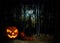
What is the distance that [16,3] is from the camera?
11289 millimetres

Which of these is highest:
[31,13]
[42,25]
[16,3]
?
[16,3]

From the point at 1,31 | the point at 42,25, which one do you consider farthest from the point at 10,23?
the point at 42,25

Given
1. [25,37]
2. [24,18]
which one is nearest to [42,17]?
[24,18]

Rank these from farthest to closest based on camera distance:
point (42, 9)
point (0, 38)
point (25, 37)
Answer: point (42, 9)
point (25, 37)
point (0, 38)

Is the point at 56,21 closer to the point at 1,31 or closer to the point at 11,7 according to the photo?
the point at 11,7

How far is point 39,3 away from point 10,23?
428 centimetres

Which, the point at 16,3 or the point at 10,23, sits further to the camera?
the point at 16,3

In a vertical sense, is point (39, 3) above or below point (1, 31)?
above

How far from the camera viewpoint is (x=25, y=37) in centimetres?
858

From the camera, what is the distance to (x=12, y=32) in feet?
25.8

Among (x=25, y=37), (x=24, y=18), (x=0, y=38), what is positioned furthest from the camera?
(x=24, y=18)

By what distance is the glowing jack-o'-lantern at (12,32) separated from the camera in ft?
25.3

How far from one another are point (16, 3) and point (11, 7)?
519 mm

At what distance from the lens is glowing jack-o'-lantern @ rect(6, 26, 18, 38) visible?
7.70 metres
